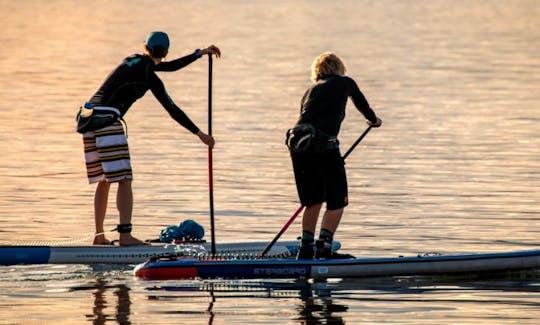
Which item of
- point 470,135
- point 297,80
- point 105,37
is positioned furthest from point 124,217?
point 105,37

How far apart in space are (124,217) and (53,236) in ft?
6.47

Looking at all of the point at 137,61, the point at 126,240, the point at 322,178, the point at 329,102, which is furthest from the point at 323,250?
the point at 137,61

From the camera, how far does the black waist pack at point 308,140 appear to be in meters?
16.6

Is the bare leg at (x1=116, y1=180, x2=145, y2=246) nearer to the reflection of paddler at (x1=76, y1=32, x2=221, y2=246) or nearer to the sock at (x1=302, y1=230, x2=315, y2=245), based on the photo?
the reflection of paddler at (x1=76, y1=32, x2=221, y2=246)

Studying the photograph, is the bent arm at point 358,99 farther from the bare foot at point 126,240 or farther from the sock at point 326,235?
the bare foot at point 126,240

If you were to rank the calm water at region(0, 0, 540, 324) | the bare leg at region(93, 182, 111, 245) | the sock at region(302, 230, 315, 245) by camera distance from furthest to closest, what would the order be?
the bare leg at region(93, 182, 111, 245)
the sock at region(302, 230, 315, 245)
the calm water at region(0, 0, 540, 324)

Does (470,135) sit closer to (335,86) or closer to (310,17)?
(335,86)

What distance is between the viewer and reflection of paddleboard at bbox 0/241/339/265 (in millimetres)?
17469

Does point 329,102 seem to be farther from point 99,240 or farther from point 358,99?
point 99,240

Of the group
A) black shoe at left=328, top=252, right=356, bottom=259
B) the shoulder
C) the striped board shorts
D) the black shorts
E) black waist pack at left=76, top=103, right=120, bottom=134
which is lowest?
black shoe at left=328, top=252, right=356, bottom=259

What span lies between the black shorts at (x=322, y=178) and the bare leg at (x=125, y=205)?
1.75 m

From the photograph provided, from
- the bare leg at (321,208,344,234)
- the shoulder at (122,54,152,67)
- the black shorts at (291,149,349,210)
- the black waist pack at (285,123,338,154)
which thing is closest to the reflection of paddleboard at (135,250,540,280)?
the bare leg at (321,208,344,234)

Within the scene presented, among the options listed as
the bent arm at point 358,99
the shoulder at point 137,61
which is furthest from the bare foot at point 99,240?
the bent arm at point 358,99

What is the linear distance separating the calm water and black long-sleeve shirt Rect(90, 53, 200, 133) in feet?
4.89
